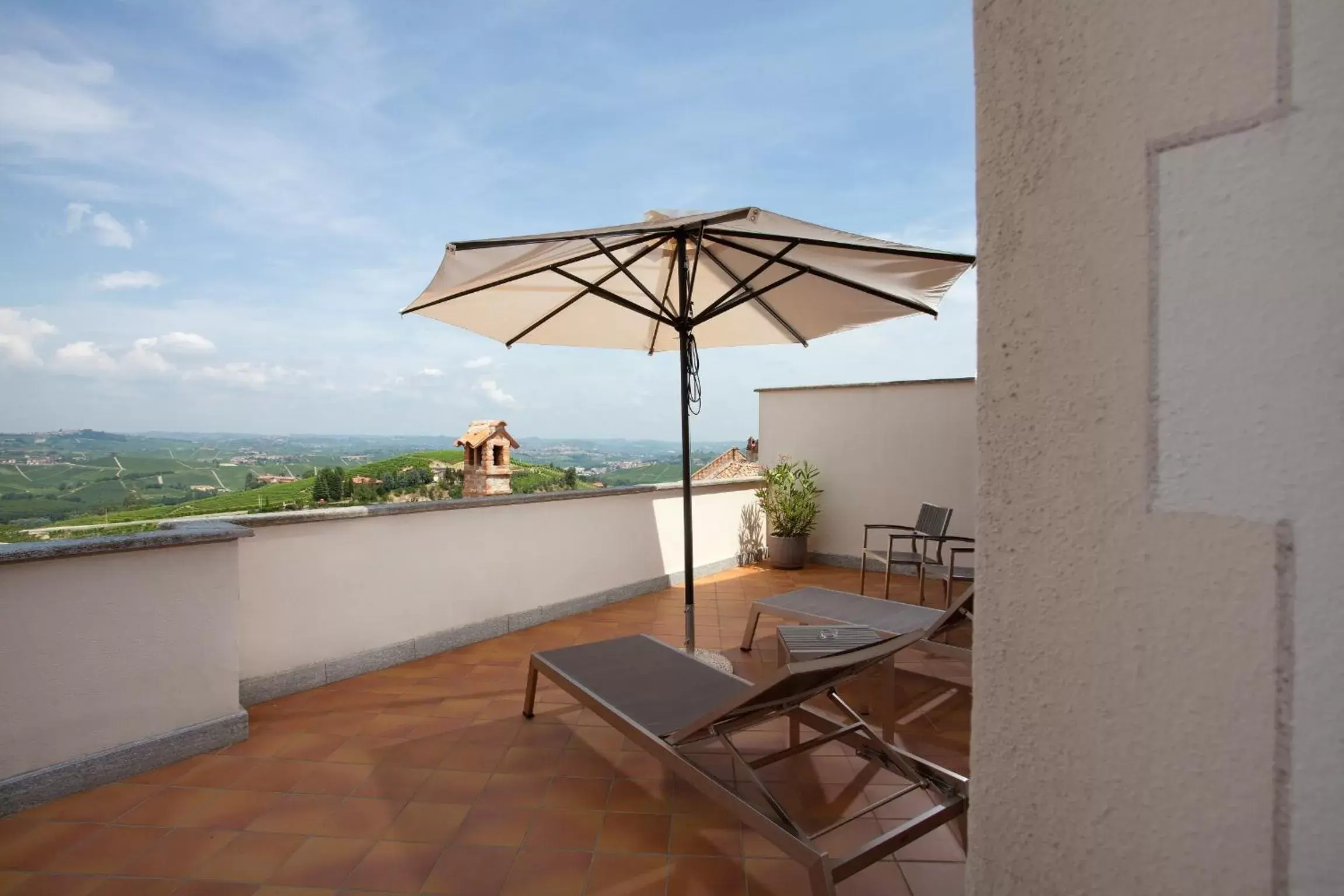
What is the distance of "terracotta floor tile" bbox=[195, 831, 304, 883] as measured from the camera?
2223 mm

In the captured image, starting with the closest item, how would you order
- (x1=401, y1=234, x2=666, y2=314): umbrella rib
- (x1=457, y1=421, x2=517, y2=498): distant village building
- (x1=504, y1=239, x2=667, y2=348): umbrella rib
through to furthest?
(x1=401, y1=234, x2=666, y2=314): umbrella rib < (x1=504, y1=239, x2=667, y2=348): umbrella rib < (x1=457, y1=421, x2=517, y2=498): distant village building

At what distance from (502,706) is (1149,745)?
353cm

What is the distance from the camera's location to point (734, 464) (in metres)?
10.0

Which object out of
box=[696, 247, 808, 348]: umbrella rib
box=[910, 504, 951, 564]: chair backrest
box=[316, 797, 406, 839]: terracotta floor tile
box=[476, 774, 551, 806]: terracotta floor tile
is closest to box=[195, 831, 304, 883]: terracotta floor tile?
box=[316, 797, 406, 839]: terracotta floor tile

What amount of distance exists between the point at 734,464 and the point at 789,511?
2.86 metres

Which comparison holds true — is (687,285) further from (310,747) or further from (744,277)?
(310,747)

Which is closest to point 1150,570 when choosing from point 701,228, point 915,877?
point 915,877

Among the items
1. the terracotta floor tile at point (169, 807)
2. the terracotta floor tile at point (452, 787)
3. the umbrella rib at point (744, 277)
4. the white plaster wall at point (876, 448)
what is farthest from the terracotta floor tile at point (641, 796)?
the white plaster wall at point (876, 448)

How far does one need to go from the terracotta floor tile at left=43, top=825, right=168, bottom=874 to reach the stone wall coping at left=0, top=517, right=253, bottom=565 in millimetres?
1107

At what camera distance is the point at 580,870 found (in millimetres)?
2225

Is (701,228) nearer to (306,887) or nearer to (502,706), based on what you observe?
(502,706)

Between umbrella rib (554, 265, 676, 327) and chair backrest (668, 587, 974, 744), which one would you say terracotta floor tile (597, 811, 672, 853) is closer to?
chair backrest (668, 587, 974, 744)

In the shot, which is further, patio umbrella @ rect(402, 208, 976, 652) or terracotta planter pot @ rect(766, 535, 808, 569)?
terracotta planter pot @ rect(766, 535, 808, 569)

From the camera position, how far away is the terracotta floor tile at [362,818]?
245cm
